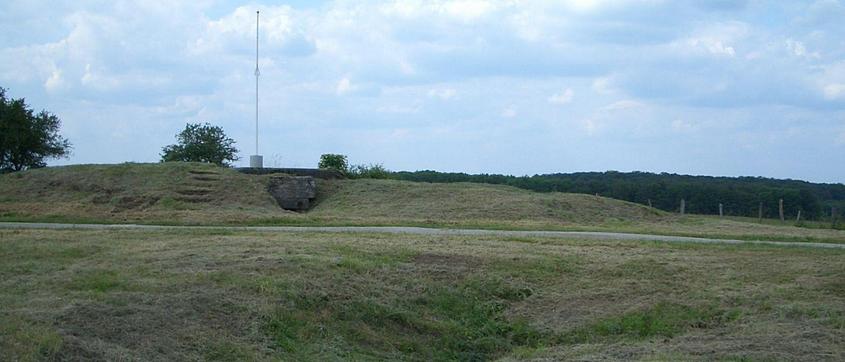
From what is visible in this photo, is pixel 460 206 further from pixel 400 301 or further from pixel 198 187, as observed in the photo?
pixel 400 301

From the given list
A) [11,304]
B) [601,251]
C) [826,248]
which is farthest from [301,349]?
[826,248]

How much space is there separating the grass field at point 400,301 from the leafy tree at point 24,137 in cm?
2497

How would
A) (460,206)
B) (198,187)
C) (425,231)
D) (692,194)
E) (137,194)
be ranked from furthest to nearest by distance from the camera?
(692,194) → (198,187) → (460,206) → (137,194) → (425,231)

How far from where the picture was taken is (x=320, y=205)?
3166cm

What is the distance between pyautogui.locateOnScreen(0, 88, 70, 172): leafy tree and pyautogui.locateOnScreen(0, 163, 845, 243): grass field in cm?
798

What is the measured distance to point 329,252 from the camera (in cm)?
1551

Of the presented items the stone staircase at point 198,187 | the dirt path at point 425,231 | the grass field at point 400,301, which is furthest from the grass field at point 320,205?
the grass field at point 400,301

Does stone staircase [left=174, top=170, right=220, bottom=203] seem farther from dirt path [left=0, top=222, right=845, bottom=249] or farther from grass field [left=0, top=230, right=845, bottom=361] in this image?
grass field [left=0, top=230, right=845, bottom=361]

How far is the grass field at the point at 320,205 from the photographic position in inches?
972

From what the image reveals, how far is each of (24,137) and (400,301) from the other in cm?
3248

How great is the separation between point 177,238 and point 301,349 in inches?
303

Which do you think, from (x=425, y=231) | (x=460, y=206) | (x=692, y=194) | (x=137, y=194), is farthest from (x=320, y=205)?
(x=692, y=194)

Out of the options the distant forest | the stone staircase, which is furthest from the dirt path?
the distant forest

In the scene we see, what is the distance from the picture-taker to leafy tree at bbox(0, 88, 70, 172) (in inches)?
1538
